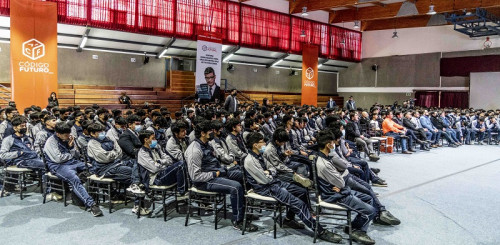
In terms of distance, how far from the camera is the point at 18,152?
5133 millimetres

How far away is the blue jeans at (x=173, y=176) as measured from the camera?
4.30 metres

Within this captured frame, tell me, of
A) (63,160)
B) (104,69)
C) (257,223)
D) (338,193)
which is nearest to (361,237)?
(338,193)

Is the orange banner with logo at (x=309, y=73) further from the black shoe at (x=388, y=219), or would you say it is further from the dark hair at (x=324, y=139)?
the dark hair at (x=324, y=139)

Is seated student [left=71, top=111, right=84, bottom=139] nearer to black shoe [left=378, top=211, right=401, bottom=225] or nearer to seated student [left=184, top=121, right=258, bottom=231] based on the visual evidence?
seated student [left=184, top=121, right=258, bottom=231]

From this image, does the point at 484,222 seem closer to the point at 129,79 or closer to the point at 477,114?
the point at 477,114

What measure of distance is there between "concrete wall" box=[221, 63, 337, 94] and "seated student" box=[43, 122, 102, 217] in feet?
45.5

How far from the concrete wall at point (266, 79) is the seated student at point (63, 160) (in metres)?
13.9

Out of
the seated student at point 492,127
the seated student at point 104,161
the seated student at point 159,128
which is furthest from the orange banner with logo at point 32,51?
the seated student at point 492,127

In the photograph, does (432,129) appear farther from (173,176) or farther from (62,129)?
(62,129)

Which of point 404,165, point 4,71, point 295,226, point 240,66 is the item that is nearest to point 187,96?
point 240,66

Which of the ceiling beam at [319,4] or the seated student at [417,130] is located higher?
the ceiling beam at [319,4]

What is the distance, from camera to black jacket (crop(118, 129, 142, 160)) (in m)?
5.00

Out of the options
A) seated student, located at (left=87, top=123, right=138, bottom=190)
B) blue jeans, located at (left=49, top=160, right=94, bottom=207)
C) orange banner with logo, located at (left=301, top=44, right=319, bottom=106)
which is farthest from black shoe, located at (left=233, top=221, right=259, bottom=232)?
orange banner with logo, located at (left=301, top=44, right=319, bottom=106)

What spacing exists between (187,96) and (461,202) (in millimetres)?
12357
